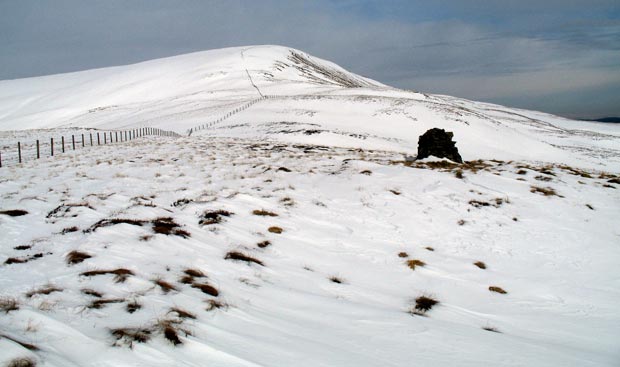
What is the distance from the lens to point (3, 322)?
3.94m

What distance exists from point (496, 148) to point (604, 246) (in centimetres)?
3215

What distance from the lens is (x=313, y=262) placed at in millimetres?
7824

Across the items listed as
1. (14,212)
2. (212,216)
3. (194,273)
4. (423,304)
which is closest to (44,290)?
(194,273)

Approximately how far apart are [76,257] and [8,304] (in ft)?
6.21

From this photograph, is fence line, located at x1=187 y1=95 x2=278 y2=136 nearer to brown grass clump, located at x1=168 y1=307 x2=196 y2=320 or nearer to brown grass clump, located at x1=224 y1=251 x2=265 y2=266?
brown grass clump, located at x1=224 y1=251 x2=265 y2=266

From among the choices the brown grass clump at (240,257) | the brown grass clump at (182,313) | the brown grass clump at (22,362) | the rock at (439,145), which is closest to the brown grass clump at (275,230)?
the brown grass clump at (240,257)

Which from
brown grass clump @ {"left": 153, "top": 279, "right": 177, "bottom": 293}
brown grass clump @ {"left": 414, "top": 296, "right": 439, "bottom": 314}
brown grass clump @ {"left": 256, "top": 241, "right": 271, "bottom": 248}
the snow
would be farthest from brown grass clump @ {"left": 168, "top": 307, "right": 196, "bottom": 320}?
brown grass clump @ {"left": 414, "top": 296, "right": 439, "bottom": 314}

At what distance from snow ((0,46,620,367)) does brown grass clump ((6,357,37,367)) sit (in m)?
0.05

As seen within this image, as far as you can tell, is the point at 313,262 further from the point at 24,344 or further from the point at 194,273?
the point at 24,344

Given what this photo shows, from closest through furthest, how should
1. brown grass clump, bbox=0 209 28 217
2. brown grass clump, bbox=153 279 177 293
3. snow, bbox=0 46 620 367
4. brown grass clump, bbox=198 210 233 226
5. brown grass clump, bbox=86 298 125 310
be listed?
snow, bbox=0 46 620 367, brown grass clump, bbox=86 298 125 310, brown grass clump, bbox=153 279 177 293, brown grass clump, bbox=0 209 28 217, brown grass clump, bbox=198 210 233 226

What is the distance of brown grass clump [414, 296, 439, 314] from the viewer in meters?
6.24

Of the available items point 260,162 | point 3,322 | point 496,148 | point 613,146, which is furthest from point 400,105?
point 3,322

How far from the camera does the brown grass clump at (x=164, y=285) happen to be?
5408 mm

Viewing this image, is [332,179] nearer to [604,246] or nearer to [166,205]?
[166,205]
